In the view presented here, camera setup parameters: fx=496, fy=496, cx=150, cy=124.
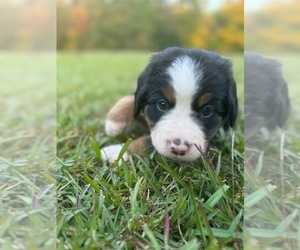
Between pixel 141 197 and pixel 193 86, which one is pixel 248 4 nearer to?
pixel 193 86

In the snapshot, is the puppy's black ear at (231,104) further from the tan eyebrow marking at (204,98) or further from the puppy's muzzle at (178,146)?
the puppy's muzzle at (178,146)

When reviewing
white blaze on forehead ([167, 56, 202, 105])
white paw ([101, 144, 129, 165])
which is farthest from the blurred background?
white blaze on forehead ([167, 56, 202, 105])

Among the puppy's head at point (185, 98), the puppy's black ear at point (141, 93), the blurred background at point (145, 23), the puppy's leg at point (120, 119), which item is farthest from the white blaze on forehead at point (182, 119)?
the blurred background at point (145, 23)

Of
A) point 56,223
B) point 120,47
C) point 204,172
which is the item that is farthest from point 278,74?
point 120,47

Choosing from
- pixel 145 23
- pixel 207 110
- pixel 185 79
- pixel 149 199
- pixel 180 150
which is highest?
pixel 145 23

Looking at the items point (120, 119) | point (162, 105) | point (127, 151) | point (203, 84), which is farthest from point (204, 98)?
point (120, 119)

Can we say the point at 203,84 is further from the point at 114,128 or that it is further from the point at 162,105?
the point at 114,128
